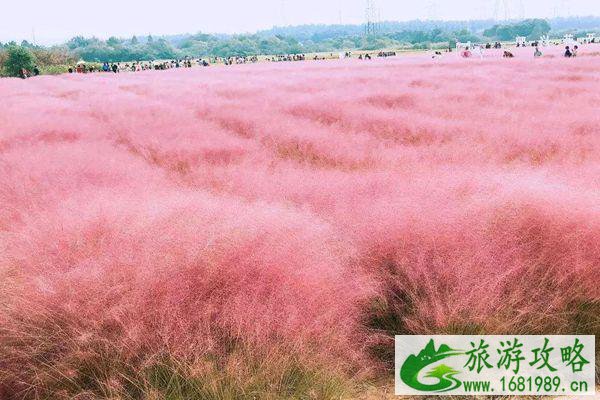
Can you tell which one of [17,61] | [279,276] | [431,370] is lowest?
[431,370]

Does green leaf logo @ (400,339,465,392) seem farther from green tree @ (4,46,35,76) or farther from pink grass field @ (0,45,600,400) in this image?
green tree @ (4,46,35,76)

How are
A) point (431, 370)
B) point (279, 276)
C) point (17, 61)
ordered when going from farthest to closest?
1. point (17, 61)
2. point (279, 276)
3. point (431, 370)

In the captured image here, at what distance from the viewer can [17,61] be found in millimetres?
59906

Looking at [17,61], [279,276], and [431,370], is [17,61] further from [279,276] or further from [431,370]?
[431,370]

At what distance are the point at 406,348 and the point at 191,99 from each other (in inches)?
676

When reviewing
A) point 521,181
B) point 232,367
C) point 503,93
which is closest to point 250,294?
point 232,367

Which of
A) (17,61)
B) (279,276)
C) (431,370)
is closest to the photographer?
(431,370)

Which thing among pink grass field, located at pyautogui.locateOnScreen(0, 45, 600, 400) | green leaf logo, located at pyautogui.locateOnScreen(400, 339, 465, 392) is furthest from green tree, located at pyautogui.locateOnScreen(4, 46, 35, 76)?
green leaf logo, located at pyautogui.locateOnScreen(400, 339, 465, 392)

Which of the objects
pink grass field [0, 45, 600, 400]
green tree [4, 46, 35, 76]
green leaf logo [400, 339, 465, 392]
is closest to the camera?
pink grass field [0, 45, 600, 400]

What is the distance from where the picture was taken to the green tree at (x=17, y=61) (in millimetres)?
59656

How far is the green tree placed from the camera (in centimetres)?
5966

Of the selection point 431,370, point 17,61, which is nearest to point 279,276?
point 431,370

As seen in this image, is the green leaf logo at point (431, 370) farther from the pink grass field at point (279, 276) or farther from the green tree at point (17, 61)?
the green tree at point (17, 61)

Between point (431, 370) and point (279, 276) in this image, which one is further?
point (279, 276)
